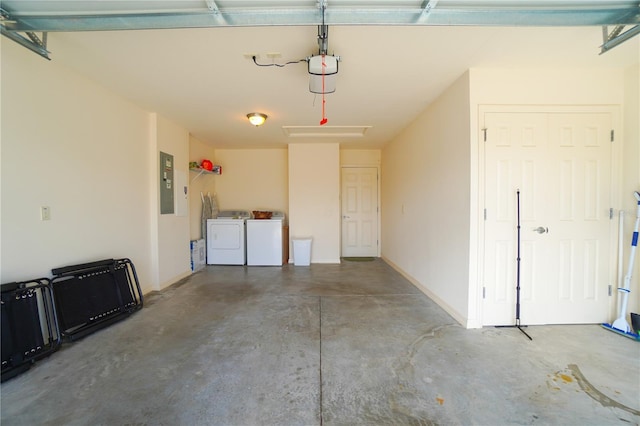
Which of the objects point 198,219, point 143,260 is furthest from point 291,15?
point 198,219

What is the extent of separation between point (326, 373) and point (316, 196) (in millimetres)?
4010

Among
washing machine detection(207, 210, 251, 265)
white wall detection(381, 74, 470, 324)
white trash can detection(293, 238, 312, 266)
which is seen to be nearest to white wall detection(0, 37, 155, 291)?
washing machine detection(207, 210, 251, 265)

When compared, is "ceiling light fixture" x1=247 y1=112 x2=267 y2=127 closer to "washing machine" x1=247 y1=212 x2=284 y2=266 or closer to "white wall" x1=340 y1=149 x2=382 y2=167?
"washing machine" x1=247 y1=212 x2=284 y2=266

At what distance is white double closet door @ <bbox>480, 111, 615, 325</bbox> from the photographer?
8.31 ft

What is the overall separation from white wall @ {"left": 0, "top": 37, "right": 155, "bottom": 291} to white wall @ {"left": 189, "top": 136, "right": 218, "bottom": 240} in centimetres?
147

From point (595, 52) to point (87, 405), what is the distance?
4.71 m

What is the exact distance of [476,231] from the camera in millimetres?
2506

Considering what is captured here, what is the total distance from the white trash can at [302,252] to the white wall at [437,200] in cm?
182

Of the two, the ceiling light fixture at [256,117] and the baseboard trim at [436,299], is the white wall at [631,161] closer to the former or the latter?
the baseboard trim at [436,299]

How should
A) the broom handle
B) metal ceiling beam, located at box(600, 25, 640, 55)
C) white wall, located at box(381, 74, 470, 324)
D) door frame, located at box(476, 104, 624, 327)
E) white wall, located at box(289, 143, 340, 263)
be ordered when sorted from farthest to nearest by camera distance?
white wall, located at box(289, 143, 340, 263) → white wall, located at box(381, 74, 470, 324) → door frame, located at box(476, 104, 624, 327) → the broom handle → metal ceiling beam, located at box(600, 25, 640, 55)

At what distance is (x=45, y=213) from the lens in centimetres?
227

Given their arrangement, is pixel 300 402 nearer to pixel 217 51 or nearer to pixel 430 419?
pixel 430 419

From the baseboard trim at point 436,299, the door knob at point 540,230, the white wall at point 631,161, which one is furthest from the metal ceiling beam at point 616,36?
the baseboard trim at point 436,299

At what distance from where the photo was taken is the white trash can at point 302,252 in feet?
17.5
